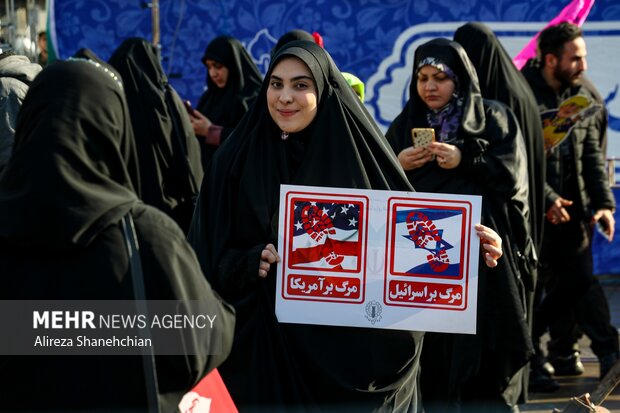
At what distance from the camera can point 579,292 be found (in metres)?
6.34

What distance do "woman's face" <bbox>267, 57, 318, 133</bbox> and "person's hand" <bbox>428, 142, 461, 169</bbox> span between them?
116 centimetres

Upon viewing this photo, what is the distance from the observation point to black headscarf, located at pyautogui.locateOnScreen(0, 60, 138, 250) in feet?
7.57

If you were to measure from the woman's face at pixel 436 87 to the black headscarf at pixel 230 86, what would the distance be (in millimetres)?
2873

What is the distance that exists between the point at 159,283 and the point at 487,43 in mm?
3574

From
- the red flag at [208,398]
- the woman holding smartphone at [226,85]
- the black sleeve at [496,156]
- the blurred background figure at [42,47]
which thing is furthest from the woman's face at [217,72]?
the red flag at [208,398]

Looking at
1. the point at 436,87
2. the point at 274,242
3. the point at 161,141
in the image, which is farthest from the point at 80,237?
the point at 161,141

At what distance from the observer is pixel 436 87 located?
497 centimetres

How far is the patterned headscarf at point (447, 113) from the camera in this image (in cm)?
495

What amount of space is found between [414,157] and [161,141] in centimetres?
267

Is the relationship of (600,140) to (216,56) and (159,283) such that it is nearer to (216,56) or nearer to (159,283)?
(216,56)

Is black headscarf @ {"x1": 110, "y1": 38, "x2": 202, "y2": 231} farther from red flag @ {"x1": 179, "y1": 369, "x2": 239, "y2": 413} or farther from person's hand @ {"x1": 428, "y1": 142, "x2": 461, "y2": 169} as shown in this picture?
red flag @ {"x1": 179, "y1": 369, "x2": 239, "y2": 413}

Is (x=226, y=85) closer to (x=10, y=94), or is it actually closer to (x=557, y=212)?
(x=557, y=212)

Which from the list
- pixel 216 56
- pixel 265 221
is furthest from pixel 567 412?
pixel 216 56

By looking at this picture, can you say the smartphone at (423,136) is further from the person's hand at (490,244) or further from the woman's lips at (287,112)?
the woman's lips at (287,112)
